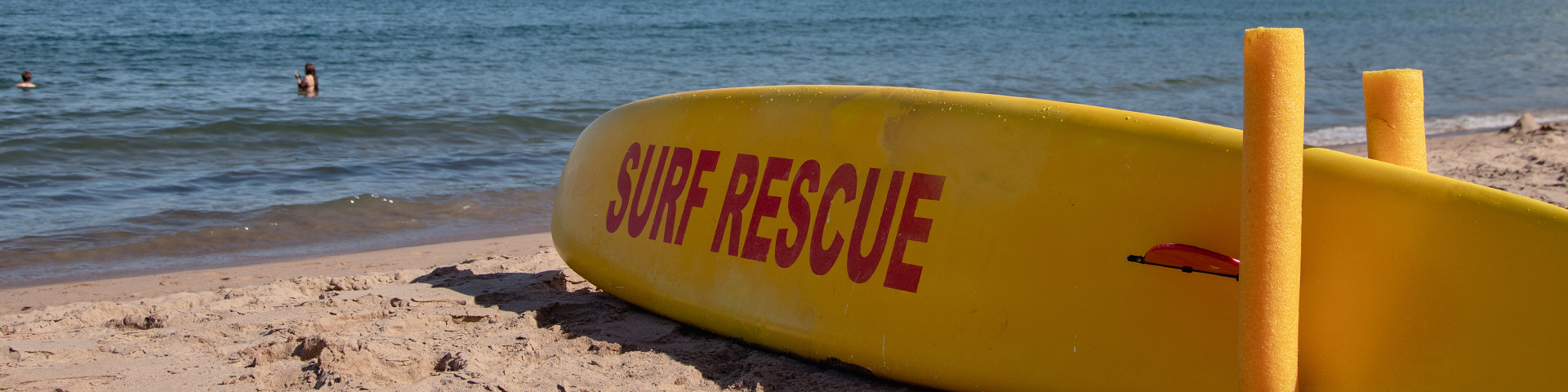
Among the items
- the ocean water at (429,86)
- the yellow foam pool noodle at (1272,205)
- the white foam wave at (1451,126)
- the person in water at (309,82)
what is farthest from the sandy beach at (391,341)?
the person in water at (309,82)

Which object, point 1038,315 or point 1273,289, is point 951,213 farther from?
point 1273,289

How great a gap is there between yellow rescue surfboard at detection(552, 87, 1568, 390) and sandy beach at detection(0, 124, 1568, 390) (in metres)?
0.16

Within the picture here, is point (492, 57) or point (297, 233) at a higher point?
point (492, 57)

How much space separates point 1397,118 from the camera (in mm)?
2062

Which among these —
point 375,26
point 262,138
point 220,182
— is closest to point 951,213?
point 220,182

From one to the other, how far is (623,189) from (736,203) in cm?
53

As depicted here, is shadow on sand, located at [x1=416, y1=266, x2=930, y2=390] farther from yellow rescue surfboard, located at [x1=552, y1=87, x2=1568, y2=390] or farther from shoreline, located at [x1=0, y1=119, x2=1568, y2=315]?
shoreline, located at [x1=0, y1=119, x2=1568, y2=315]

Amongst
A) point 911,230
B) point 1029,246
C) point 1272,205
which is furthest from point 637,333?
point 1272,205

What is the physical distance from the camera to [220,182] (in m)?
6.76

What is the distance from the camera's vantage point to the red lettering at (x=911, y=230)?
2.36 m

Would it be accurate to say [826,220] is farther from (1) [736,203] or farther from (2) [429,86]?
(2) [429,86]

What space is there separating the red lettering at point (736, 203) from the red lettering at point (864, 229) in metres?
0.40

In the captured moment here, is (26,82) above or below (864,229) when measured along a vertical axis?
above

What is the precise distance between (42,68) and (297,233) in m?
12.8
